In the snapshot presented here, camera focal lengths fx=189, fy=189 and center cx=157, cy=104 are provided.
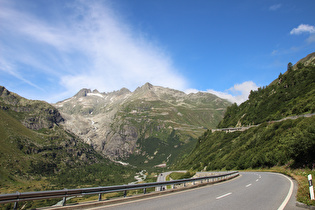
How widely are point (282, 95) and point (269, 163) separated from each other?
7937cm

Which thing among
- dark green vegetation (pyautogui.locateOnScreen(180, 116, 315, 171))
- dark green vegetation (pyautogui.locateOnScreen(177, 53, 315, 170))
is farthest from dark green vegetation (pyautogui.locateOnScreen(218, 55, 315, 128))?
dark green vegetation (pyautogui.locateOnScreen(180, 116, 315, 171))

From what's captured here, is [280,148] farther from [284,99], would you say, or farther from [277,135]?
[284,99]

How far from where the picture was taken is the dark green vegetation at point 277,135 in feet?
109

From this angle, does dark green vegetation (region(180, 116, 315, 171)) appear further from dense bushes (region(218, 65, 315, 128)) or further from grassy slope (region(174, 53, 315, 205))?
dense bushes (region(218, 65, 315, 128))

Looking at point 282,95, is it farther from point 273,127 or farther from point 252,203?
point 252,203

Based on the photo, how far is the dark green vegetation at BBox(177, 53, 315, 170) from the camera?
33.2m

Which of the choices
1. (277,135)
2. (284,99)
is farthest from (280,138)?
(284,99)

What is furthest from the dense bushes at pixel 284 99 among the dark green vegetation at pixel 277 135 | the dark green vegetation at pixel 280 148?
the dark green vegetation at pixel 280 148

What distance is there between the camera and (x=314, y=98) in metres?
77.2

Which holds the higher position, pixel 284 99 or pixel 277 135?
pixel 284 99

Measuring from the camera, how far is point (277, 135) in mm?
66688

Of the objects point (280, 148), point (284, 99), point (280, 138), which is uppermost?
point (284, 99)

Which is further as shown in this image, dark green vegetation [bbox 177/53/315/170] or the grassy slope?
dark green vegetation [bbox 177/53/315/170]

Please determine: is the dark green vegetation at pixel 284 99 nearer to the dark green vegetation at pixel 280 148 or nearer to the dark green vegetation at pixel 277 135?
the dark green vegetation at pixel 277 135
